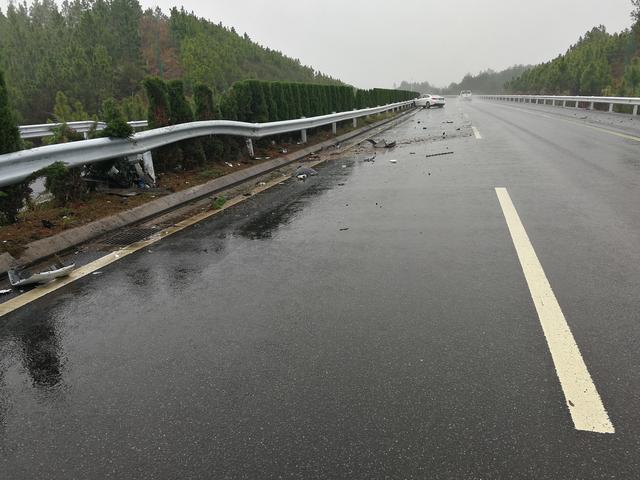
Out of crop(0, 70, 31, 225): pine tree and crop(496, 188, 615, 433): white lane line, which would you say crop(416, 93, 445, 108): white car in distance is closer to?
crop(0, 70, 31, 225): pine tree

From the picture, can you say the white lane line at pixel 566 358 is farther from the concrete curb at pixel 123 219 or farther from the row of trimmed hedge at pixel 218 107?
the row of trimmed hedge at pixel 218 107

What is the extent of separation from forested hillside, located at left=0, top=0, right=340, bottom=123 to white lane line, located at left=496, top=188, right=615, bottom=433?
7.98 metres

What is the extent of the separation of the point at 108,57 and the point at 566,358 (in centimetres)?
7943

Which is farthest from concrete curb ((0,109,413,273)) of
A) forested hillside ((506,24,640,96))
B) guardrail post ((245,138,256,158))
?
forested hillside ((506,24,640,96))

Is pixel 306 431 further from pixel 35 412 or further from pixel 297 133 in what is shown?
pixel 297 133

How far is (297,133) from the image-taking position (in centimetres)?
1554

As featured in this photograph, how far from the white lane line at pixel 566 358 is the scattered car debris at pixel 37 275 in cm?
435

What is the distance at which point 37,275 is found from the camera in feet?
14.3

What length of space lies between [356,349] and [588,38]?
154272 mm

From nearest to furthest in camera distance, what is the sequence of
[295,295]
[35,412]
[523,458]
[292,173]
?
1. [523,458]
2. [35,412]
3. [295,295]
4. [292,173]

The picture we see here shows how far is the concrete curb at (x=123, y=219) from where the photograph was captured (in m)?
4.86

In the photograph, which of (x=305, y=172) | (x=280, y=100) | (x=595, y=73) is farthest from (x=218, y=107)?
(x=595, y=73)

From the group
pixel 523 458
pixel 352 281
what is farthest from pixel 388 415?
pixel 352 281

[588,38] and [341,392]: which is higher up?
[588,38]
